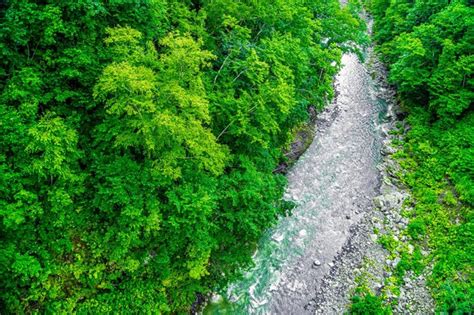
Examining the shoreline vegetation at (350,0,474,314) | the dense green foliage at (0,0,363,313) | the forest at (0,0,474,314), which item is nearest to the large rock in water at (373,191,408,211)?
the shoreline vegetation at (350,0,474,314)

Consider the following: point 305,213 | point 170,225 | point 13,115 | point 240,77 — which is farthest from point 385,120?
point 13,115

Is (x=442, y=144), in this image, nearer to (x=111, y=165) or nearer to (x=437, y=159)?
(x=437, y=159)

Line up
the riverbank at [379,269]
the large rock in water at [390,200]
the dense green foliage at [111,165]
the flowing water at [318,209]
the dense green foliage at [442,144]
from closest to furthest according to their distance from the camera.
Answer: the dense green foliage at [111,165] → the flowing water at [318,209] → the riverbank at [379,269] → the dense green foliage at [442,144] → the large rock in water at [390,200]

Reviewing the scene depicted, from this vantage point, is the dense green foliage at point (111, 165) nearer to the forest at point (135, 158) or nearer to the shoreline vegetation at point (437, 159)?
the forest at point (135, 158)

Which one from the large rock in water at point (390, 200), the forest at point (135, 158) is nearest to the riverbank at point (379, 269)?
the large rock in water at point (390, 200)

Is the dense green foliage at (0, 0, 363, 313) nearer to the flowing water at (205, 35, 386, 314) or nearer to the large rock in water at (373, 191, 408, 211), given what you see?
the flowing water at (205, 35, 386, 314)

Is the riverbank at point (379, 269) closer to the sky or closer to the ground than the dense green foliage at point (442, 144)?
closer to the ground
